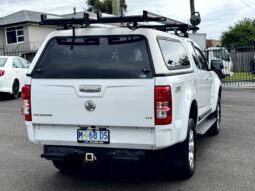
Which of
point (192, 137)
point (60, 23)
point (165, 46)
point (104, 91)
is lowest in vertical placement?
point (192, 137)

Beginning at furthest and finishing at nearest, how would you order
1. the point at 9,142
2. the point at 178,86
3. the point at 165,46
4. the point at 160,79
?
the point at 9,142 → the point at 165,46 → the point at 178,86 → the point at 160,79

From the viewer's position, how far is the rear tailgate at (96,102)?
4.64 m

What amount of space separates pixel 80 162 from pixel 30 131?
56.7 inches

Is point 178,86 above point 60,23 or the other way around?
the other way around

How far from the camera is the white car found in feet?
46.4

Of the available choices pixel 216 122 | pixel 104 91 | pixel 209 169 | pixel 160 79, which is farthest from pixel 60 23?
pixel 216 122

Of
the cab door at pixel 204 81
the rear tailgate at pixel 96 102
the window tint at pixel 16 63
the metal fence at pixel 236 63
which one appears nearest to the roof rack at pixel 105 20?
the rear tailgate at pixel 96 102

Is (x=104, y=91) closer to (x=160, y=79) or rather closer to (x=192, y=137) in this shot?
(x=160, y=79)

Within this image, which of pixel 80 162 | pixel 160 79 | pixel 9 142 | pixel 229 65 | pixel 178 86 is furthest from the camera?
pixel 229 65

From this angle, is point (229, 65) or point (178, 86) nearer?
point (178, 86)

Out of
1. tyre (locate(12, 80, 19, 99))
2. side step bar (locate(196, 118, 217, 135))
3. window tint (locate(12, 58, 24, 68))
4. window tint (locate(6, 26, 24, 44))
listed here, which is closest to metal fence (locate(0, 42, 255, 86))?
window tint (locate(12, 58, 24, 68))

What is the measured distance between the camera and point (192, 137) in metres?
5.75

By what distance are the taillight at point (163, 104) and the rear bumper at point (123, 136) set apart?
0.29 ft

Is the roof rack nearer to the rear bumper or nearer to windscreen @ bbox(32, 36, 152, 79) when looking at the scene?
windscreen @ bbox(32, 36, 152, 79)
